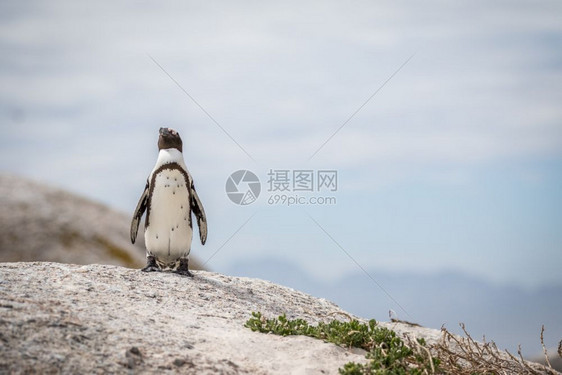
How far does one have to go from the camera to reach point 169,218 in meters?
8.73

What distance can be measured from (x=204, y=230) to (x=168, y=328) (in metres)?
3.33

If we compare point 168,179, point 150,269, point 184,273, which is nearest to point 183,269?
point 184,273

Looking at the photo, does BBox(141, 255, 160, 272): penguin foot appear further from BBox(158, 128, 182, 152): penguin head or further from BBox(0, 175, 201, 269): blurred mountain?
BBox(0, 175, 201, 269): blurred mountain

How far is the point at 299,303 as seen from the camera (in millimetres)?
8617

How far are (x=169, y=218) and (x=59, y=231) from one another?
10.4 metres

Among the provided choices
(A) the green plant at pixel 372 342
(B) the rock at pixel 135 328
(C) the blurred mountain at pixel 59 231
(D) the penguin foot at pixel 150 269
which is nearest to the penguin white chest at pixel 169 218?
(D) the penguin foot at pixel 150 269

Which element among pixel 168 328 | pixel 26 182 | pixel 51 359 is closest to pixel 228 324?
pixel 168 328

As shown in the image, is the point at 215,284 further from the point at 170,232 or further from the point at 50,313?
the point at 50,313

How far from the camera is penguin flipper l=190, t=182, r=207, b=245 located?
9.06 m

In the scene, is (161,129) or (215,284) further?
(161,129)

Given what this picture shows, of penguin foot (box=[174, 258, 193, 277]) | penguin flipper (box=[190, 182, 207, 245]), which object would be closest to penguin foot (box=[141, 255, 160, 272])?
penguin foot (box=[174, 258, 193, 277])

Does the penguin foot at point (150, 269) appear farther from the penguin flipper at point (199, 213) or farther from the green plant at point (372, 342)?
the green plant at point (372, 342)

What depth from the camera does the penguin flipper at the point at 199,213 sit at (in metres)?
9.06

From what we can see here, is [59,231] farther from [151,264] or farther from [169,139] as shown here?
[169,139]
